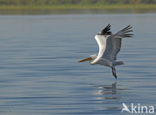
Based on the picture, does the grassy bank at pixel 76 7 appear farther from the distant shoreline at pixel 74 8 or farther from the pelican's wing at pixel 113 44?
the pelican's wing at pixel 113 44

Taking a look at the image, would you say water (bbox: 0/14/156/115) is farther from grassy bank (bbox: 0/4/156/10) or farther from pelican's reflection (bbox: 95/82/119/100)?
grassy bank (bbox: 0/4/156/10)

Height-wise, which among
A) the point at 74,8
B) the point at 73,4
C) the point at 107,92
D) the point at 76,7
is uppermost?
the point at 107,92

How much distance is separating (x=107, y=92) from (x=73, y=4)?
6289cm

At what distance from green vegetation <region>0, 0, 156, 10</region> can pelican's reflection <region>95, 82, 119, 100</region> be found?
58582mm

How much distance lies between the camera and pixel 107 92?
47.8 feet

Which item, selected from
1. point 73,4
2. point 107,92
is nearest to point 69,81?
point 107,92

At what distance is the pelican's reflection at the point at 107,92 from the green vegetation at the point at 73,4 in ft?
192

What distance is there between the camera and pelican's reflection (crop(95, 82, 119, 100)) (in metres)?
14.0

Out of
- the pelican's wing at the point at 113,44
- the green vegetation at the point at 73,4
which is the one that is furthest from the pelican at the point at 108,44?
the green vegetation at the point at 73,4

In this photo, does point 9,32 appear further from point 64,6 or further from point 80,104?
point 64,6

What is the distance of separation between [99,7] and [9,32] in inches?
1615

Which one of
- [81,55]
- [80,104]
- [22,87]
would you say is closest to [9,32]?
[81,55]

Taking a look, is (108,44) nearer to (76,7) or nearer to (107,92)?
(107,92)

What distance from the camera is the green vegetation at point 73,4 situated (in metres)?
74.1
